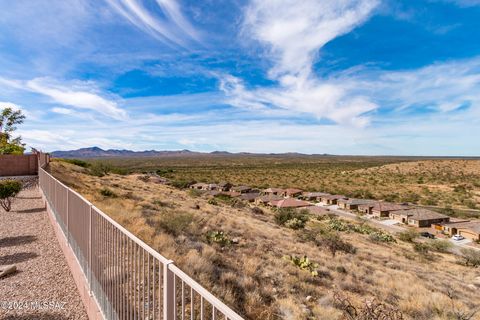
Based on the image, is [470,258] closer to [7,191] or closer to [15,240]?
[15,240]

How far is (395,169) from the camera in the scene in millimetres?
109688

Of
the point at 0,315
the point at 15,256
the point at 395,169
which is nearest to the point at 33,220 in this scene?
the point at 15,256

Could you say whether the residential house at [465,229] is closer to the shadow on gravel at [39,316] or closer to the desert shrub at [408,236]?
the desert shrub at [408,236]

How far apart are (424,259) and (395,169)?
9738 centimetres

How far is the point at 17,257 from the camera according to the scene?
7.78 metres

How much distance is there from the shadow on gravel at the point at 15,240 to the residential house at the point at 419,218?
48311mm

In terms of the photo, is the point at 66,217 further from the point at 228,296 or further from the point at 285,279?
the point at 285,279

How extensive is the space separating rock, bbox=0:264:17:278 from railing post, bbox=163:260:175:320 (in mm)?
6263

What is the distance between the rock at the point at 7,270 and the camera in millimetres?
6570

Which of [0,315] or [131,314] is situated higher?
[131,314]

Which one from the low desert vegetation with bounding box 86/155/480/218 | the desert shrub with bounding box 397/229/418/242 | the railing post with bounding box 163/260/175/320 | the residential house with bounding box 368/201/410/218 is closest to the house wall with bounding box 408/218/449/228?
the residential house with bounding box 368/201/410/218

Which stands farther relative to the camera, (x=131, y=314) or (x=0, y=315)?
(x=0, y=315)

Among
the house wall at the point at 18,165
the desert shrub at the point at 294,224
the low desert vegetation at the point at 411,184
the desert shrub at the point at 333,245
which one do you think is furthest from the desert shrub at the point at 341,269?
the low desert vegetation at the point at 411,184

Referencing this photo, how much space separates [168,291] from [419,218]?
5109cm
